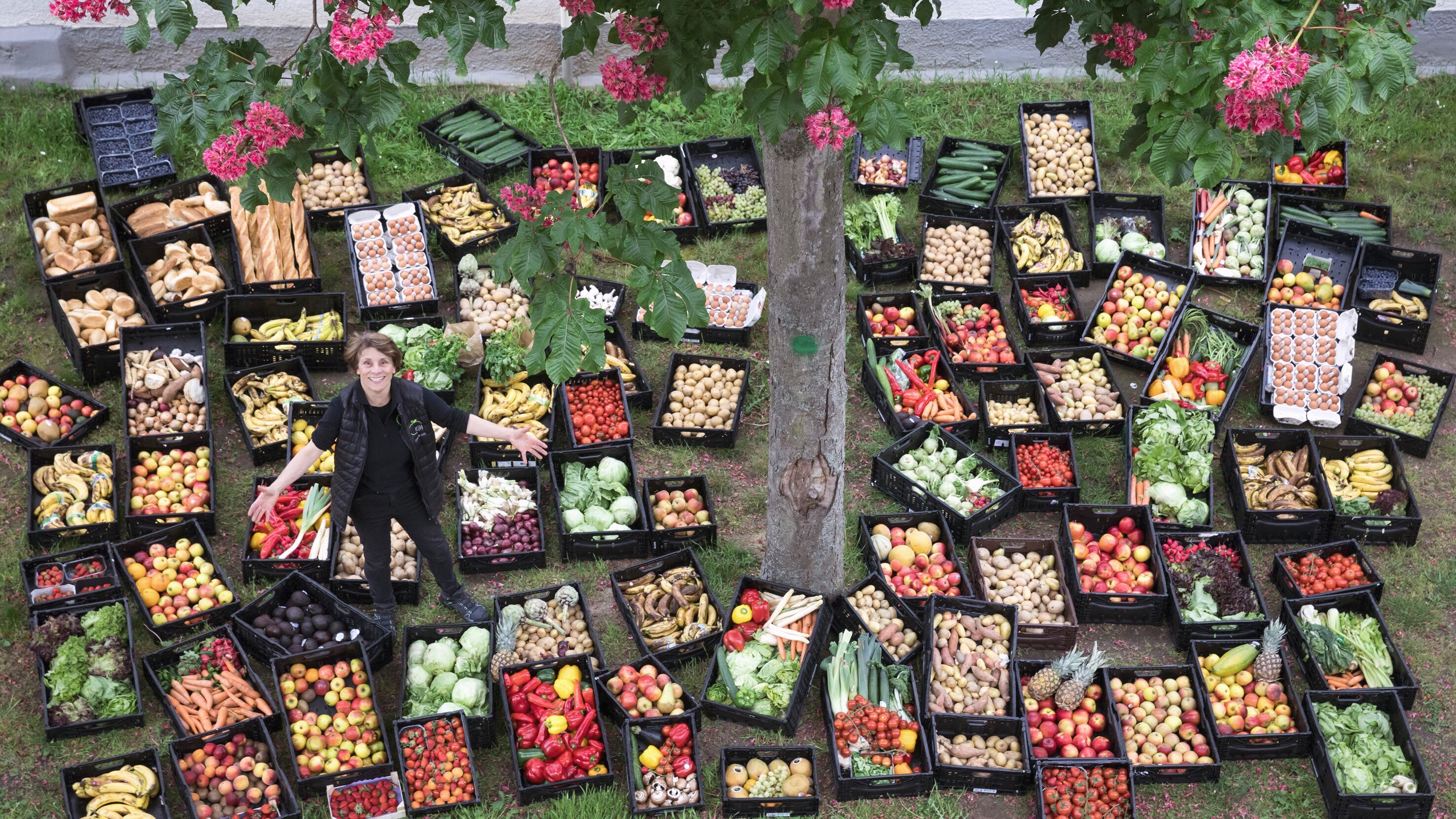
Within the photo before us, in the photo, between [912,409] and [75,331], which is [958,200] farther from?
[75,331]

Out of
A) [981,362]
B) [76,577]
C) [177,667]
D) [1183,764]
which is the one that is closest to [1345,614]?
[1183,764]

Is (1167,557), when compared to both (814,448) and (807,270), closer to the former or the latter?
(814,448)

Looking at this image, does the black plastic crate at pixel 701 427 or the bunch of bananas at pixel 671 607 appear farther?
the black plastic crate at pixel 701 427

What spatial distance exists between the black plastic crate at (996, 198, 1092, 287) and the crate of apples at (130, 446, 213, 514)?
575 cm

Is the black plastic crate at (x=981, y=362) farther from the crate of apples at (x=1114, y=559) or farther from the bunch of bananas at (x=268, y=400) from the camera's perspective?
the bunch of bananas at (x=268, y=400)

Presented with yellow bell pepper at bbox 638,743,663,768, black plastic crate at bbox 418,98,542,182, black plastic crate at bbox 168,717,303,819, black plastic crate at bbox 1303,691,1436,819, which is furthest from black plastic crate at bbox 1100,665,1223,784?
black plastic crate at bbox 418,98,542,182

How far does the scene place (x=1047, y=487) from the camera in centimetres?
814

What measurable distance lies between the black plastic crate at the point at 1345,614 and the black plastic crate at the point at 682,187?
16.8 ft

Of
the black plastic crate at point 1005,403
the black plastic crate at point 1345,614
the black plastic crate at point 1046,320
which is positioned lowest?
the black plastic crate at point 1345,614

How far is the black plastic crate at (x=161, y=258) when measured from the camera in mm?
9172

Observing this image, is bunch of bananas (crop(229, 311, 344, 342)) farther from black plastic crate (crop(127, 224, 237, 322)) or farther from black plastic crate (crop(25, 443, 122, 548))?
black plastic crate (crop(25, 443, 122, 548))

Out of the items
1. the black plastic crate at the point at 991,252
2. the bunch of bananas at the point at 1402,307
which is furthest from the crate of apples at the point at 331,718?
the bunch of bananas at the point at 1402,307

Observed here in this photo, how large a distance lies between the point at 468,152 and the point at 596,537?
4.14m

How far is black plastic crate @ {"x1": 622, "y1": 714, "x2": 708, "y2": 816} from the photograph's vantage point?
637 cm
